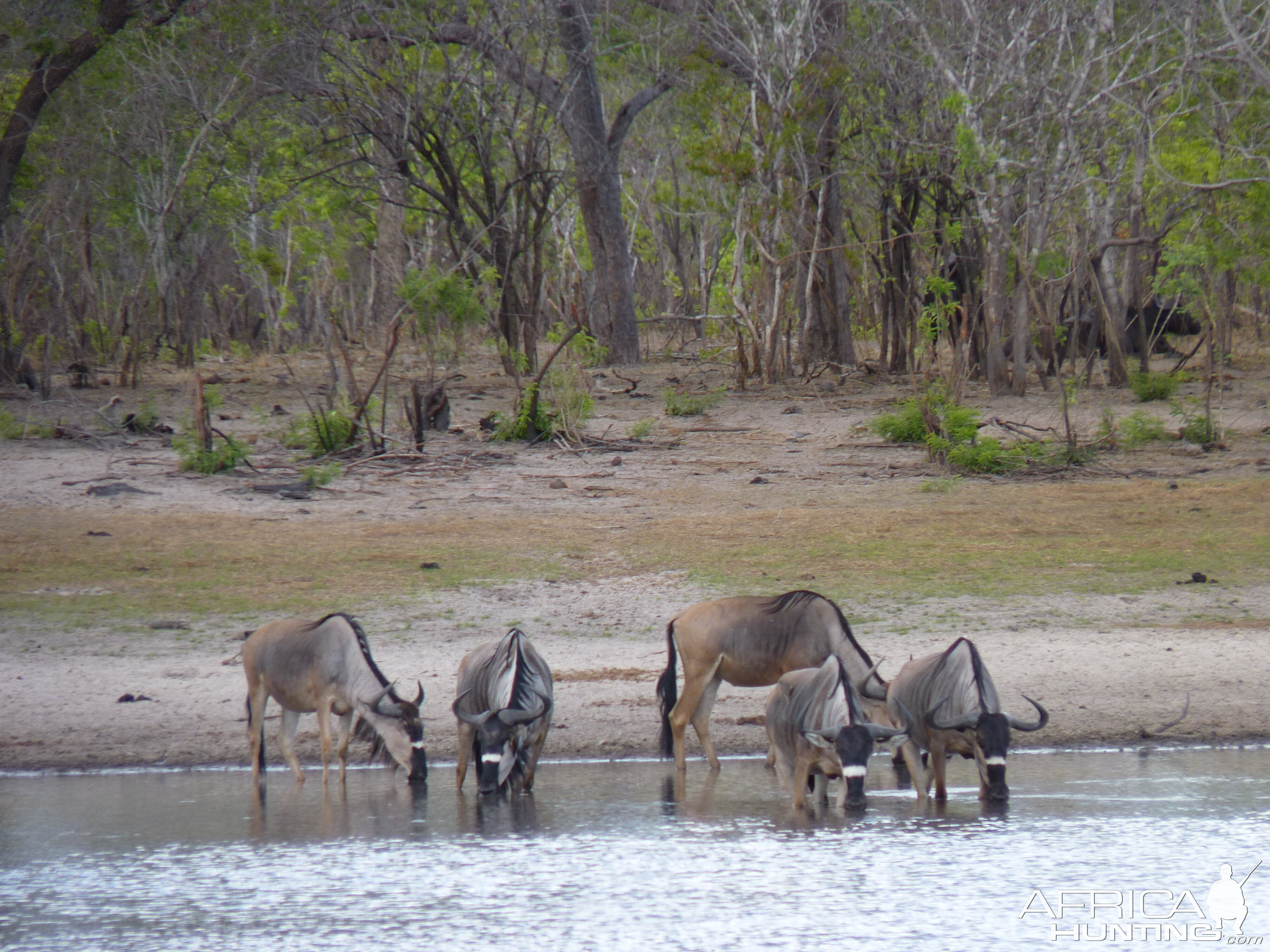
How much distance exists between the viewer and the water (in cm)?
554

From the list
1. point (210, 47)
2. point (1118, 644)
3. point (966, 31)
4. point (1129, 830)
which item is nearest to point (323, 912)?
point (1129, 830)

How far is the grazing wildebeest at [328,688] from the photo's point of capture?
285 inches

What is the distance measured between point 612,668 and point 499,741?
2.48 meters

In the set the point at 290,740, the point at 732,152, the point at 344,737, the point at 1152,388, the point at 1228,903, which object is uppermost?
the point at 732,152

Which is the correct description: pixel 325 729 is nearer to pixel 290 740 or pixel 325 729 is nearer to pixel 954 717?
pixel 290 740

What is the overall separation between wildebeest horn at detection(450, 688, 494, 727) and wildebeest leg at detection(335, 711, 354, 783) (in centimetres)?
57

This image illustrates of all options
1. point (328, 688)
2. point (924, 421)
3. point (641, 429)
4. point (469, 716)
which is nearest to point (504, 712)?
point (469, 716)

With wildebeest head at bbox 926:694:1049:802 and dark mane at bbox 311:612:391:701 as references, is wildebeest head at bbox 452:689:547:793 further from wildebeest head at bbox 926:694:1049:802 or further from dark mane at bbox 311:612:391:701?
wildebeest head at bbox 926:694:1049:802

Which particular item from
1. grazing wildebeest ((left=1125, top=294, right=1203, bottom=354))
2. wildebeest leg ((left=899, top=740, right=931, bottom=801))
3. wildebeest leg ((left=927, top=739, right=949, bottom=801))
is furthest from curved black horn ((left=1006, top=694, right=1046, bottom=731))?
grazing wildebeest ((left=1125, top=294, right=1203, bottom=354))

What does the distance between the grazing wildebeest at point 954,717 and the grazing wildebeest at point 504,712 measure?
68.9 inches

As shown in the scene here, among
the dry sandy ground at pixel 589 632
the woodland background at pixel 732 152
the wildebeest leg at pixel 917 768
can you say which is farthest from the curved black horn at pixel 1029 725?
the woodland background at pixel 732 152

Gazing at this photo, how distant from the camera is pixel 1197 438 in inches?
655

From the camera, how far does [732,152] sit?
2064cm

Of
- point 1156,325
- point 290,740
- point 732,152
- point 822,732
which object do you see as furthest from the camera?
point 1156,325
